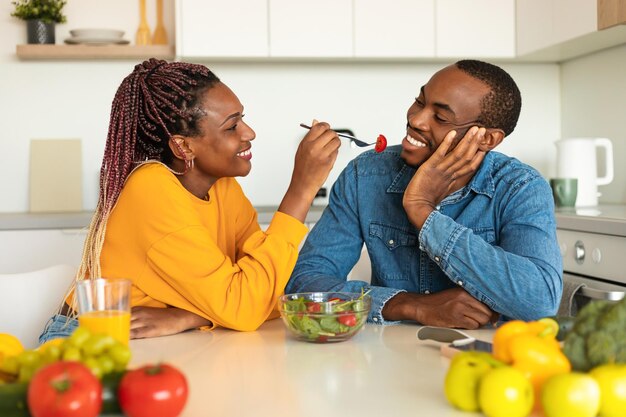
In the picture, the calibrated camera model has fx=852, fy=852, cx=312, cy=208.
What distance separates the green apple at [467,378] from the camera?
0.97 metres

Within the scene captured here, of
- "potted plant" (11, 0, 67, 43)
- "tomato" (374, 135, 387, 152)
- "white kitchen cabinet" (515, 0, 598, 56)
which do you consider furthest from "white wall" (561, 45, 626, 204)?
"potted plant" (11, 0, 67, 43)

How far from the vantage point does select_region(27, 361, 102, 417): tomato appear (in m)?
0.84

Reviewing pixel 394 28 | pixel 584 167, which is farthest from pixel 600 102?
pixel 394 28

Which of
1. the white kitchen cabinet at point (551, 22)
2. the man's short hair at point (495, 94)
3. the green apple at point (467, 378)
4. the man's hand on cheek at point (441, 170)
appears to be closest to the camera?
the green apple at point (467, 378)

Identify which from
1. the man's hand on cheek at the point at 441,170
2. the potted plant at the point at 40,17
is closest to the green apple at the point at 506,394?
the man's hand on cheek at the point at 441,170

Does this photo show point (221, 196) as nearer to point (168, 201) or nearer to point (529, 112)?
point (168, 201)

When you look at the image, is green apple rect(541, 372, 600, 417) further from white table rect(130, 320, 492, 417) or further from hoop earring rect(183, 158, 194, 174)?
hoop earring rect(183, 158, 194, 174)

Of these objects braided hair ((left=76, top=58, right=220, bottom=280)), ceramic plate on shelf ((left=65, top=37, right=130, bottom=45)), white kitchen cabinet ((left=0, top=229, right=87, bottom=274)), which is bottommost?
white kitchen cabinet ((left=0, top=229, right=87, bottom=274))

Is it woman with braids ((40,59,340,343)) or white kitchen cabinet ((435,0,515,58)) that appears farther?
white kitchen cabinet ((435,0,515,58))

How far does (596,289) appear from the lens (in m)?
2.58

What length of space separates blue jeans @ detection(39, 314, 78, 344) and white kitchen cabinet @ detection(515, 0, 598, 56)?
2.26 meters

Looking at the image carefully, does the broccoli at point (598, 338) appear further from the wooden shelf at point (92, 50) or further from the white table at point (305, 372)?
the wooden shelf at point (92, 50)

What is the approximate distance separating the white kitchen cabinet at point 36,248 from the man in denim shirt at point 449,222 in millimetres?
1716

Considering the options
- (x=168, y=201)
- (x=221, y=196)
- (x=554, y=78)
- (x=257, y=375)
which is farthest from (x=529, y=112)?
(x=257, y=375)
